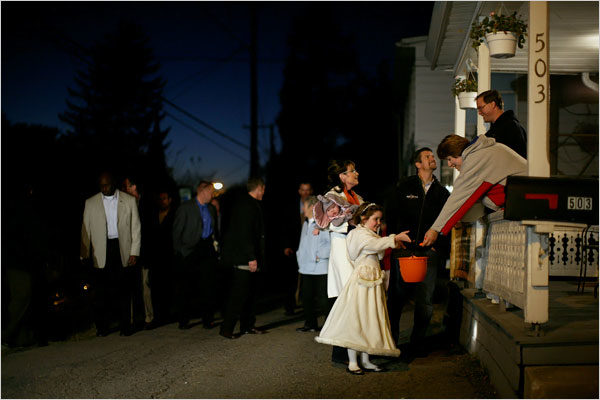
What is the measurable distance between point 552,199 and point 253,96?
1710 centimetres

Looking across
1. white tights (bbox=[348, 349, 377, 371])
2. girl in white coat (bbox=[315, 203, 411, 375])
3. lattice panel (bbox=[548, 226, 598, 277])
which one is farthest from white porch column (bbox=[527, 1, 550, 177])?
lattice panel (bbox=[548, 226, 598, 277])

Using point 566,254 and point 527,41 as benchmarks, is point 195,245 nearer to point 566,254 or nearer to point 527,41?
point 527,41

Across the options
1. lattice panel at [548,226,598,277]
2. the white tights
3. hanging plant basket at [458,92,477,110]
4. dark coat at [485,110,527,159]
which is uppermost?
hanging plant basket at [458,92,477,110]

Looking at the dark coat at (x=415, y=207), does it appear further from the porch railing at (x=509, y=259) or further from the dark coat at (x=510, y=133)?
the dark coat at (x=510, y=133)

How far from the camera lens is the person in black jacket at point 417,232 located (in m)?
7.21

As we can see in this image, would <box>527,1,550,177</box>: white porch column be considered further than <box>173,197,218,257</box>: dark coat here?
No

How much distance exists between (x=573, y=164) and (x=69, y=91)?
142ft

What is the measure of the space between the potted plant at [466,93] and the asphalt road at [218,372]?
3739 mm

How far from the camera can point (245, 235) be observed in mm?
8977

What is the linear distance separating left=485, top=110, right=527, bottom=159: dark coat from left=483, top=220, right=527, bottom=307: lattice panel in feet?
2.56

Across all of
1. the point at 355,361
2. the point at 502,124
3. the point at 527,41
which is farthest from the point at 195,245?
the point at 527,41

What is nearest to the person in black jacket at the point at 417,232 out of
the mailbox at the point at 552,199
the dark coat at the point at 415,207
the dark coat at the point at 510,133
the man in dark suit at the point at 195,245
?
the dark coat at the point at 415,207

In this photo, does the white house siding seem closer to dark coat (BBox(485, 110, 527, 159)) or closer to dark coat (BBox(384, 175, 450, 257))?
dark coat (BBox(384, 175, 450, 257))

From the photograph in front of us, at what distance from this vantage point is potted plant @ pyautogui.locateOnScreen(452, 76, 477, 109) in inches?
385
